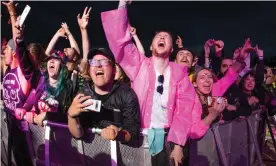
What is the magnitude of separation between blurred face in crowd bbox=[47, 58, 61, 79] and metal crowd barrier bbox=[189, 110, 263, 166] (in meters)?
1.61

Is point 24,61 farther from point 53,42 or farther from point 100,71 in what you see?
point 100,71

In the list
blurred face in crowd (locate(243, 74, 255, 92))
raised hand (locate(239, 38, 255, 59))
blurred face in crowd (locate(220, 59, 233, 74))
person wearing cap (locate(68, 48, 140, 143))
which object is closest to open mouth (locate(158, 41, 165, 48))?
person wearing cap (locate(68, 48, 140, 143))

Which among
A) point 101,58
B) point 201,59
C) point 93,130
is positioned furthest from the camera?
point 201,59

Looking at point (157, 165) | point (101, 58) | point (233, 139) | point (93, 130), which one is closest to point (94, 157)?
point (93, 130)

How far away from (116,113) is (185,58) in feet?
5.57

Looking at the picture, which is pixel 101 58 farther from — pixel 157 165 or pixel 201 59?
pixel 201 59

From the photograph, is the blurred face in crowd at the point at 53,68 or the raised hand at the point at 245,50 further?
the raised hand at the point at 245,50

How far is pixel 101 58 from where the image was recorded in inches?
108

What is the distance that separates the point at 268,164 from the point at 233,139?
6.72ft

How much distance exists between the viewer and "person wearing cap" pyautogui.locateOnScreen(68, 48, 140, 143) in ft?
8.05

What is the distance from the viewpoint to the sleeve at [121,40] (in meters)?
2.76

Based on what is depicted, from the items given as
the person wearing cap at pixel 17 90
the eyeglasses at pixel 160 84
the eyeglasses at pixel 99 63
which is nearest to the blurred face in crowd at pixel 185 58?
the eyeglasses at pixel 160 84

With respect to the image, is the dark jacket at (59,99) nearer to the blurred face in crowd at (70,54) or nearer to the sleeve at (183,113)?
the sleeve at (183,113)

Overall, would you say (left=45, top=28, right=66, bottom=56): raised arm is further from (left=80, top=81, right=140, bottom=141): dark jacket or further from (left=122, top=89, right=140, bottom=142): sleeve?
(left=122, top=89, right=140, bottom=142): sleeve
